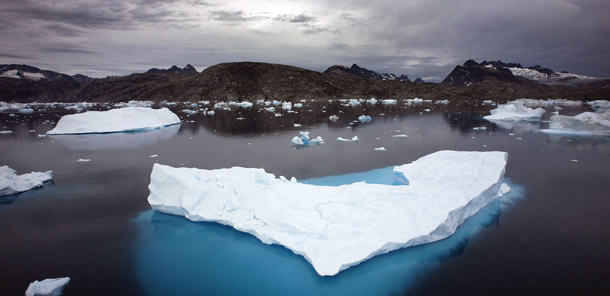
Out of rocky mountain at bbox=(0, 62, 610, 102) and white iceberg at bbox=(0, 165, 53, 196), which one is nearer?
white iceberg at bbox=(0, 165, 53, 196)

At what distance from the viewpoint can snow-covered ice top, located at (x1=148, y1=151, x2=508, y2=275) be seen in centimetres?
564

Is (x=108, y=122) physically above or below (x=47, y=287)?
above

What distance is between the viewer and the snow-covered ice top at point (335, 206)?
18.5ft

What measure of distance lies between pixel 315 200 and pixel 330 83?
268ft

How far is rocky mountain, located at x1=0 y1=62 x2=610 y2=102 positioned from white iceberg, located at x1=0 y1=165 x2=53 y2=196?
2465 inches

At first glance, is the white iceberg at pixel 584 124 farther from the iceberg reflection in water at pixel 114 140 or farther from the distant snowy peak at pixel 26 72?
the distant snowy peak at pixel 26 72

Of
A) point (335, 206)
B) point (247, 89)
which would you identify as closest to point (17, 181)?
point (335, 206)

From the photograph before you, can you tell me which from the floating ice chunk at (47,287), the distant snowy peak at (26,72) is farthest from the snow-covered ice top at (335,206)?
the distant snowy peak at (26,72)

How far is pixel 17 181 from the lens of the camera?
920 centimetres

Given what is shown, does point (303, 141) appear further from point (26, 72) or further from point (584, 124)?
point (26, 72)

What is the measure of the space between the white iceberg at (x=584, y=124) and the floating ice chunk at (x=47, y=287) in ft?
82.2

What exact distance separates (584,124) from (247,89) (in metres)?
69.8

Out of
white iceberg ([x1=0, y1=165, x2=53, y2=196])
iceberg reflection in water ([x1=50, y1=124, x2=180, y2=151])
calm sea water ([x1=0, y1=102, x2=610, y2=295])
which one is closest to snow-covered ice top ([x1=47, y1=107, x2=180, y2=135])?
iceberg reflection in water ([x1=50, y1=124, x2=180, y2=151])

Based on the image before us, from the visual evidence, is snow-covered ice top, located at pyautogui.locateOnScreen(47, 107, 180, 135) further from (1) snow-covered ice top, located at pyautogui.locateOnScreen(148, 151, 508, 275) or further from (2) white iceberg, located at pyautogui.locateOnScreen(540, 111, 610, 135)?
(2) white iceberg, located at pyautogui.locateOnScreen(540, 111, 610, 135)
